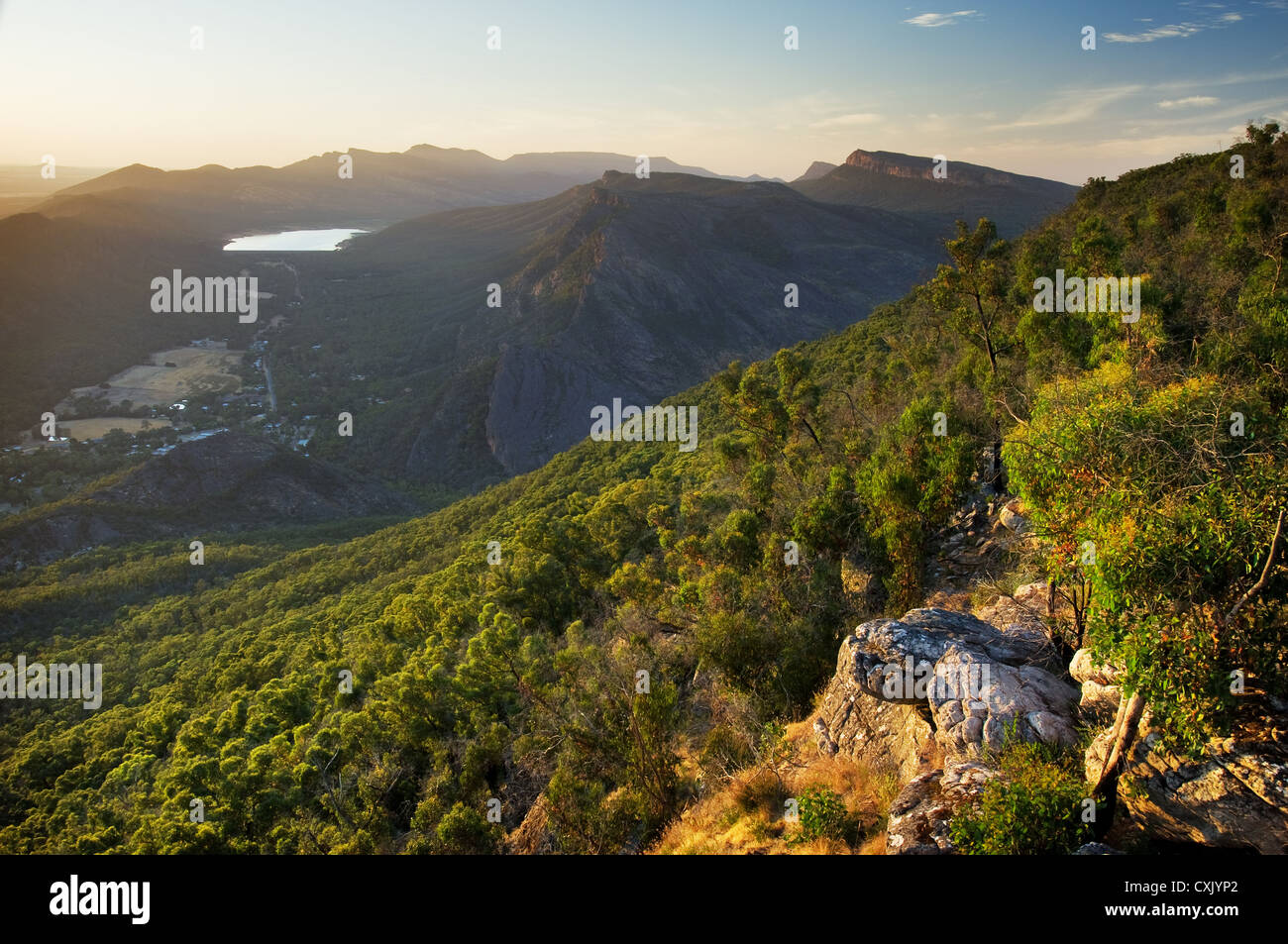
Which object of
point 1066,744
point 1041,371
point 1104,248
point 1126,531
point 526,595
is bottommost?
point 526,595

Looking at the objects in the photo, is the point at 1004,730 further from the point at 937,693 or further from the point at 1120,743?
the point at 1120,743

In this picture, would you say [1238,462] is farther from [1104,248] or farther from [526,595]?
[526,595]

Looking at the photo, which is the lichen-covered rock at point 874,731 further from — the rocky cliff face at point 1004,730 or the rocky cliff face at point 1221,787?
the rocky cliff face at point 1221,787

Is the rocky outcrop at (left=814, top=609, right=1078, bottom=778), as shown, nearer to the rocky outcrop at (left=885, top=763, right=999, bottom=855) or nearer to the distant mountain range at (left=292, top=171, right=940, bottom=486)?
the rocky outcrop at (left=885, top=763, right=999, bottom=855)

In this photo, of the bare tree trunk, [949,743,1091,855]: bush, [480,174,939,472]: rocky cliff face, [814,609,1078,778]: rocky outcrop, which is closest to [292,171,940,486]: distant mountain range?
[480,174,939,472]: rocky cliff face

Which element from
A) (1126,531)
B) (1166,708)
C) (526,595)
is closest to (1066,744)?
(1166,708)

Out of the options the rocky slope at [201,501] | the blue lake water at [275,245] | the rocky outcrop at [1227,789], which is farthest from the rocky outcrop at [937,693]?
the blue lake water at [275,245]
